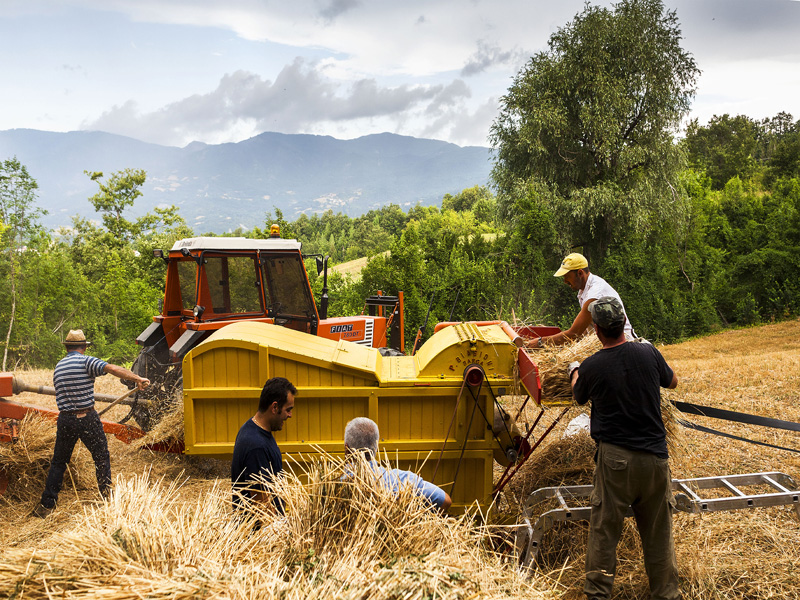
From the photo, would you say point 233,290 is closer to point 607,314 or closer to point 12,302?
point 607,314

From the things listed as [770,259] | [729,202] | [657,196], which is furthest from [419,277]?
[729,202]

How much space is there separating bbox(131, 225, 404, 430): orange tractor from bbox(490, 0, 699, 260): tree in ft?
60.3

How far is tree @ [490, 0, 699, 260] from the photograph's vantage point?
2342cm

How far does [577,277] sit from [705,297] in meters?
25.4

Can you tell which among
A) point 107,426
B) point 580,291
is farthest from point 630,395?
point 107,426

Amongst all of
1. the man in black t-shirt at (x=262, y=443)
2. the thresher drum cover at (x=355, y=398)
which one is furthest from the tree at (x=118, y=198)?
the man in black t-shirt at (x=262, y=443)

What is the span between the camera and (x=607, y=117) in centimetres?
2316

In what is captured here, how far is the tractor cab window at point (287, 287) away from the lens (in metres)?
7.14

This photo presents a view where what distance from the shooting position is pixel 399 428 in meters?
4.64

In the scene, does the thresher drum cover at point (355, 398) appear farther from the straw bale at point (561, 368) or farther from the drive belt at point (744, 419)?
the drive belt at point (744, 419)

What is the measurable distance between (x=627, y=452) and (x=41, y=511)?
5159 millimetres

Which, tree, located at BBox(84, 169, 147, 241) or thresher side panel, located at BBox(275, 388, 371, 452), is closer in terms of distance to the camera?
thresher side panel, located at BBox(275, 388, 371, 452)

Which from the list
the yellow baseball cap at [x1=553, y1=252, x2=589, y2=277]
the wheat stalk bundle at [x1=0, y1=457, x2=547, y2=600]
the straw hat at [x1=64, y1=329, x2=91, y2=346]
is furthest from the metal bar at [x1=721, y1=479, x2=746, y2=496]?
the straw hat at [x1=64, y1=329, x2=91, y2=346]

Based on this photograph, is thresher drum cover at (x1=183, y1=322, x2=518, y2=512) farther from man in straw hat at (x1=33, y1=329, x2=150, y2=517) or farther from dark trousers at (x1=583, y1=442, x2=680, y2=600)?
dark trousers at (x1=583, y1=442, x2=680, y2=600)
